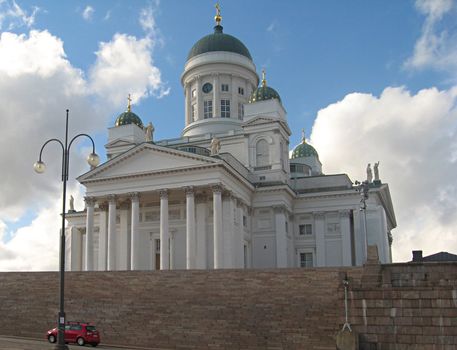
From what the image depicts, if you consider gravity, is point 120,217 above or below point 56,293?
above

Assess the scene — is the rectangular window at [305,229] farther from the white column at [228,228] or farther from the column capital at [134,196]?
the column capital at [134,196]

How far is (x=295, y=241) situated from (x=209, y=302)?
1018 inches

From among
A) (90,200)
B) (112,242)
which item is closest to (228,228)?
(112,242)

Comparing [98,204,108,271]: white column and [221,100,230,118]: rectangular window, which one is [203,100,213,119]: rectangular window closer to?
[221,100,230,118]: rectangular window

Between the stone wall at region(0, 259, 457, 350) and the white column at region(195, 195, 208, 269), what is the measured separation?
12851 millimetres

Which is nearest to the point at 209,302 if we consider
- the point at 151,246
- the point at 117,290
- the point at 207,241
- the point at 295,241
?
the point at 117,290

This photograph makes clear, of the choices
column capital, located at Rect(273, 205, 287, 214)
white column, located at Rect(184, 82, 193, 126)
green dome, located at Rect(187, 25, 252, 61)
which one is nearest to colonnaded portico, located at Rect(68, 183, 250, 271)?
column capital, located at Rect(273, 205, 287, 214)

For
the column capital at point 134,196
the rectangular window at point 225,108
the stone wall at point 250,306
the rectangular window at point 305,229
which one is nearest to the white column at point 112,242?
the column capital at point 134,196

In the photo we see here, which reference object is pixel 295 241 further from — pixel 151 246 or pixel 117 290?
pixel 117 290

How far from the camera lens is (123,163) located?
48.5m

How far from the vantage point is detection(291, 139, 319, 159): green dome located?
7212 centimetres

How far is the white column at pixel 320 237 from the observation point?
53.6 m

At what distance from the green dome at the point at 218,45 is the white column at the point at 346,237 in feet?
72.8

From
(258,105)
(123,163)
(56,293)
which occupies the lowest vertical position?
(56,293)
